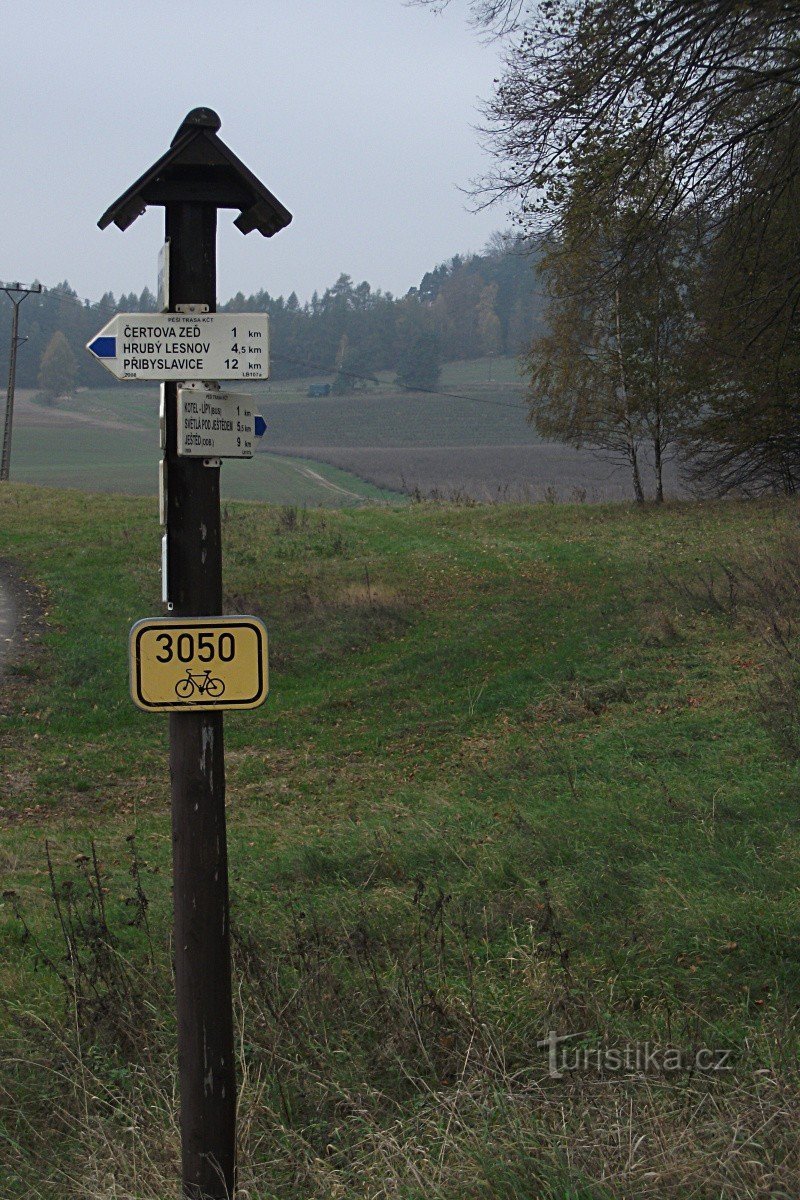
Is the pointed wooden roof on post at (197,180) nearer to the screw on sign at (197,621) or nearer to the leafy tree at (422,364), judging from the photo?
the screw on sign at (197,621)

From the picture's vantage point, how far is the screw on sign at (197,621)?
3.52 metres

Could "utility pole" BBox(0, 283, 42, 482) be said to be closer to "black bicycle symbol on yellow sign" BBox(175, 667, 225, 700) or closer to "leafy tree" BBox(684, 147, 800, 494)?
"leafy tree" BBox(684, 147, 800, 494)

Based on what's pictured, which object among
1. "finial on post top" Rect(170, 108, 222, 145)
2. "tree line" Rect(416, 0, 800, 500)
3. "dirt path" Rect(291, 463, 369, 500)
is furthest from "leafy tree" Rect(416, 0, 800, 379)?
"dirt path" Rect(291, 463, 369, 500)

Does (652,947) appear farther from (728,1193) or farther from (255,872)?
(255,872)

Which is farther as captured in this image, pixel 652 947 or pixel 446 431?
pixel 446 431

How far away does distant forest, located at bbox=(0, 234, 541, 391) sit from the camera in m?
105

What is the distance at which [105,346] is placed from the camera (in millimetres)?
3518

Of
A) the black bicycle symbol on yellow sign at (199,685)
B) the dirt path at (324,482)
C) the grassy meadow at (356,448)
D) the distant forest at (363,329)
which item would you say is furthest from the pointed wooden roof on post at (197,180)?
the distant forest at (363,329)

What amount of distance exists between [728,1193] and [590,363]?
99.8 ft

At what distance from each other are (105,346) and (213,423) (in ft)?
1.34

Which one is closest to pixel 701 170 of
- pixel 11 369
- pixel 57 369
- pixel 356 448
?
pixel 11 369

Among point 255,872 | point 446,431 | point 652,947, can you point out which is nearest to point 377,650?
point 255,872

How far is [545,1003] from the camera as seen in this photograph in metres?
4.59

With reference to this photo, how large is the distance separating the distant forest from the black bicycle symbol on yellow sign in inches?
3775
